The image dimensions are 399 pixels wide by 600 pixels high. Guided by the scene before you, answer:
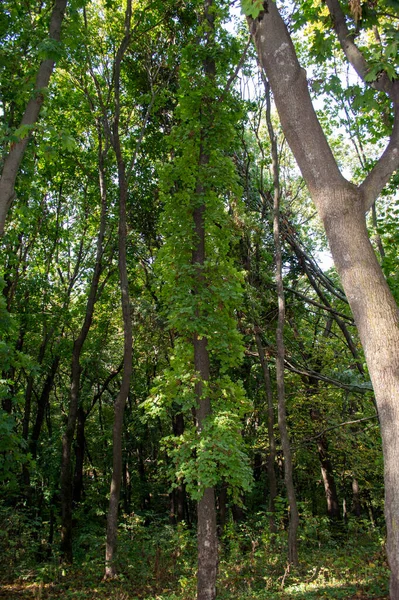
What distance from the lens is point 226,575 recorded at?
10141 mm

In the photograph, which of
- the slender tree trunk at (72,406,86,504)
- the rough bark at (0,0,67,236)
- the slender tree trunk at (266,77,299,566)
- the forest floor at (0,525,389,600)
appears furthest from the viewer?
the slender tree trunk at (72,406,86,504)

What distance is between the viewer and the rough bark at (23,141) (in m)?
6.04

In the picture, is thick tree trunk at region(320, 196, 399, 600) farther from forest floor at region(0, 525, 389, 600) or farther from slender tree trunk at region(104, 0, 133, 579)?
slender tree trunk at region(104, 0, 133, 579)

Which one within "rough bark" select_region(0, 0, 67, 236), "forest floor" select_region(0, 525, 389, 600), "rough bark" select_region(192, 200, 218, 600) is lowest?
"forest floor" select_region(0, 525, 389, 600)

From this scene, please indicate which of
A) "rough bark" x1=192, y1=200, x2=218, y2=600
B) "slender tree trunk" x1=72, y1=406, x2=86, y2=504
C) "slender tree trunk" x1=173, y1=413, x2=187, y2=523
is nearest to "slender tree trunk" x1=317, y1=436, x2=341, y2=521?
"slender tree trunk" x1=173, y1=413, x2=187, y2=523

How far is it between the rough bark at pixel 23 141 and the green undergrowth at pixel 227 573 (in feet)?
24.2

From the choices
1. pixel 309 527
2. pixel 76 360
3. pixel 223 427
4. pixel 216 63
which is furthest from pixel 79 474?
pixel 216 63

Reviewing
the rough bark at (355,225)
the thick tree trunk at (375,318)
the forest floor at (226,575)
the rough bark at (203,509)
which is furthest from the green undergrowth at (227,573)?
the rough bark at (355,225)

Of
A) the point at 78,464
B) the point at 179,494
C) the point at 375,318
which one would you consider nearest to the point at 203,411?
the point at 375,318

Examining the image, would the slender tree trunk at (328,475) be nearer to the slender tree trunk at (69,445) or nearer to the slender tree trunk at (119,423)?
the slender tree trunk at (119,423)

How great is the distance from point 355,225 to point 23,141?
4.38 meters

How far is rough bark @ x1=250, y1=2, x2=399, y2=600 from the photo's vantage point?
4.03 metres

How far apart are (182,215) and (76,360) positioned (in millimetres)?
6051

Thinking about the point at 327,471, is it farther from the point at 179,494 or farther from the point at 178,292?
the point at 178,292
